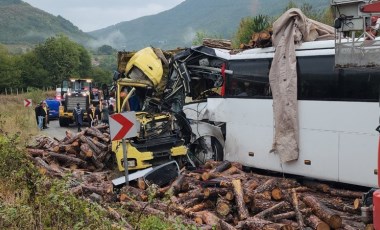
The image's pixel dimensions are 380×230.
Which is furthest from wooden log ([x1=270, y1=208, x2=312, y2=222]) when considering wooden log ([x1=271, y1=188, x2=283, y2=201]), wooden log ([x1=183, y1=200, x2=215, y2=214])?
wooden log ([x1=183, y1=200, x2=215, y2=214])

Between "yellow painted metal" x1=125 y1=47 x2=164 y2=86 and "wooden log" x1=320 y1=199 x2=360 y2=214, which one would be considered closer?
"wooden log" x1=320 y1=199 x2=360 y2=214

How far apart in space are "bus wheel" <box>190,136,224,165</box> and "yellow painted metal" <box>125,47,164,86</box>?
6.86 feet

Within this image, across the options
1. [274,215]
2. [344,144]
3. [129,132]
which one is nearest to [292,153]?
[344,144]

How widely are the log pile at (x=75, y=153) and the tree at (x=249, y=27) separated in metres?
18.3

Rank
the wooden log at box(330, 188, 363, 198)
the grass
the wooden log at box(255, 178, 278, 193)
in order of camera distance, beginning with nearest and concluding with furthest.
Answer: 1. the grass
2. the wooden log at box(330, 188, 363, 198)
3. the wooden log at box(255, 178, 278, 193)

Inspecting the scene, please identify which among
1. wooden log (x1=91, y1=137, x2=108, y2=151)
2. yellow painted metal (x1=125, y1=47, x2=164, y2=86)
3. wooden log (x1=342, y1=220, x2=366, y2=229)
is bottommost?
wooden log (x1=342, y1=220, x2=366, y2=229)

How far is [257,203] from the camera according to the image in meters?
7.50

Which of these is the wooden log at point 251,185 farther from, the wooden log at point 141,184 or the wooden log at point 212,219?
the wooden log at point 141,184

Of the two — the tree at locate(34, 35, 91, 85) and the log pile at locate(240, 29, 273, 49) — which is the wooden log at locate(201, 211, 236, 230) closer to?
the log pile at locate(240, 29, 273, 49)

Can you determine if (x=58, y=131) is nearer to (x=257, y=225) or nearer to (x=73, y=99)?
(x=73, y=99)

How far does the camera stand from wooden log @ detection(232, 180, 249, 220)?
718 cm

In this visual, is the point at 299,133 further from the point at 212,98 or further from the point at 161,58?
the point at 161,58

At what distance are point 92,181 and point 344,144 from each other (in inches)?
214

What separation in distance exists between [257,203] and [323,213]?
1.11m
